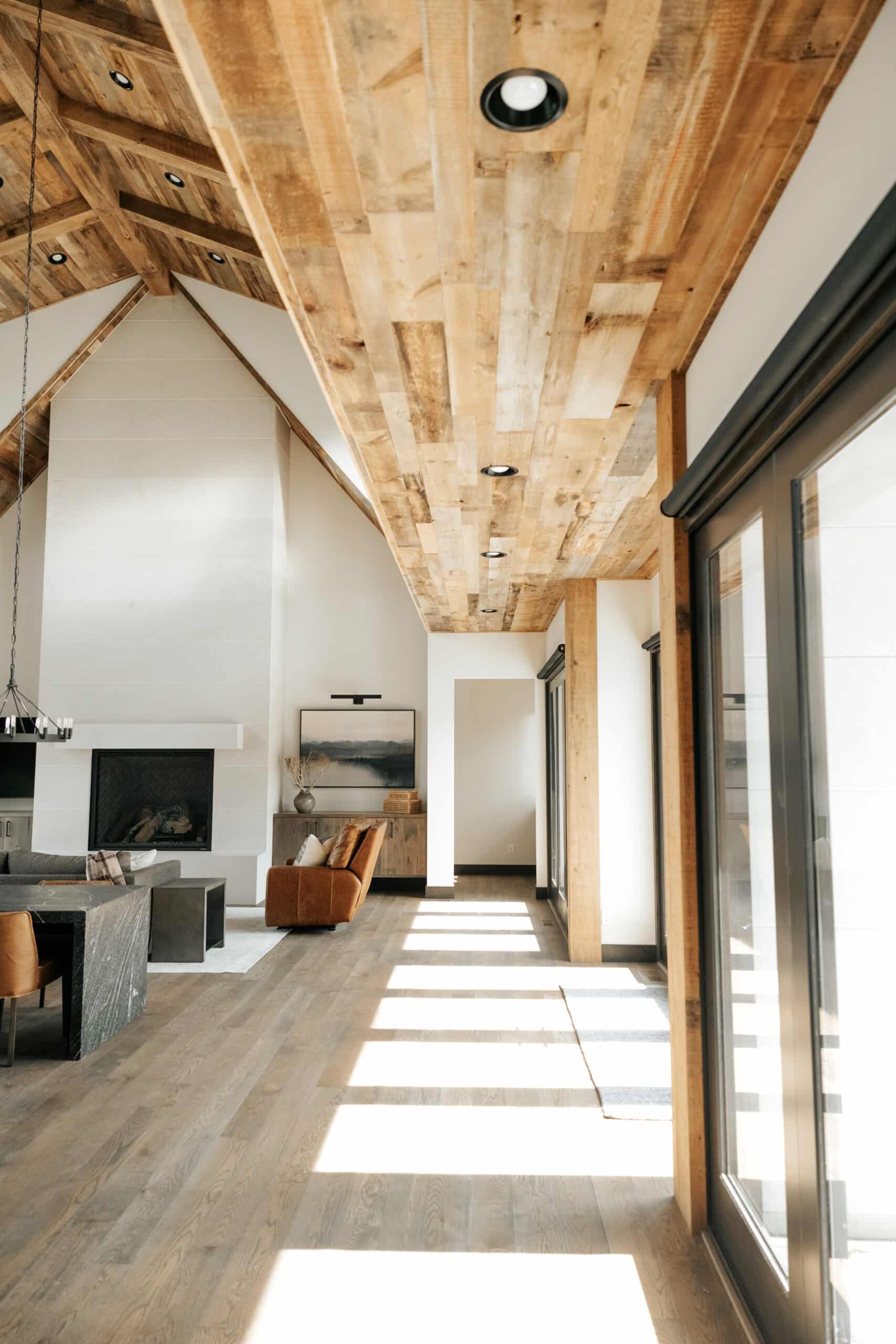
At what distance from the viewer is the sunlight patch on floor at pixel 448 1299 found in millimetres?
2197

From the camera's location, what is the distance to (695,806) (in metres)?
2.74

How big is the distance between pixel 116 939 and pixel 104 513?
6.41m

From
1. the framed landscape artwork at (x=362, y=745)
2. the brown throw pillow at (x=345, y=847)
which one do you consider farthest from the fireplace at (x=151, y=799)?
the brown throw pillow at (x=345, y=847)

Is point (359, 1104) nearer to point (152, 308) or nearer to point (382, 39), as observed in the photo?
point (382, 39)

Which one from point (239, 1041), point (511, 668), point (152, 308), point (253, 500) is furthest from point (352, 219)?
point (152, 308)

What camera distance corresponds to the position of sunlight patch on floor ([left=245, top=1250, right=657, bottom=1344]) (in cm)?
220

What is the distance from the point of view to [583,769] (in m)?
6.31

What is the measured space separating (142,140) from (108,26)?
3.98 ft

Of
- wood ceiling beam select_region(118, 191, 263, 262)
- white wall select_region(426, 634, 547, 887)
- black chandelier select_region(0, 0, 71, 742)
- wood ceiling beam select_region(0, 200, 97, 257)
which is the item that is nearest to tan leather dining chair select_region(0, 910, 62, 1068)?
black chandelier select_region(0, 0, 71, 742)

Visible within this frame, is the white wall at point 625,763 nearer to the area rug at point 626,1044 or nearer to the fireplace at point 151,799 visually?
the area rug at point 626,1044

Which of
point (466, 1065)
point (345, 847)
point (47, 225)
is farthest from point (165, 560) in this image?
point (466, 1065)

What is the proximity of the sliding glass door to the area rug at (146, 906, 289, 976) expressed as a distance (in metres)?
4.29

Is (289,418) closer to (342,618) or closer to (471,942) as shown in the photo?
(342,618)

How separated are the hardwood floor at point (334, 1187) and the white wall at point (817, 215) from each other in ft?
7.65
